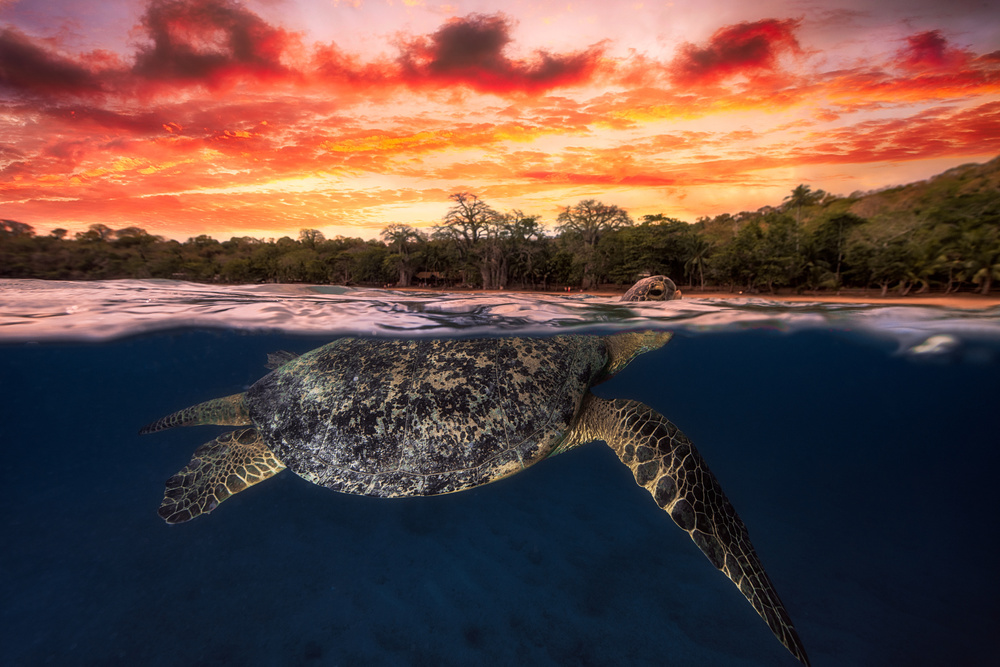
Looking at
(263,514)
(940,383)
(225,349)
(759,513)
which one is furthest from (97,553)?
(940,383)

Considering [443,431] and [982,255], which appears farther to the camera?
[982,255]

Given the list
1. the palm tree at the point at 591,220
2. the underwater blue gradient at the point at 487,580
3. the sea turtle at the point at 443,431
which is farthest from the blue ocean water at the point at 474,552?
the palm tree at the point at 591,220

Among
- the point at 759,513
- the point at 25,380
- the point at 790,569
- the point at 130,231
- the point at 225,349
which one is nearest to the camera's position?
the point at 790,569

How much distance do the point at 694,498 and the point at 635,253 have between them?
11.9 m

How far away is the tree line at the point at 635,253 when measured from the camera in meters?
A: 7.33

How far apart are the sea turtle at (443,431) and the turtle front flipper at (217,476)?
1 centimetres

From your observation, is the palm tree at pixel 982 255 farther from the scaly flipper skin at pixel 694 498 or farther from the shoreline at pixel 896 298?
the scaly flipper skin at pixel 694 498

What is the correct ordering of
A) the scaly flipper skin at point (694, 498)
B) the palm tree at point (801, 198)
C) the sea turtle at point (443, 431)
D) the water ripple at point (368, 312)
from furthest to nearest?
the palm tree at point (801, 198) < the water ripple at point (368, 312) < the sea turtle at point (443, 431) < the scaly flipper skin at point (694, 498)

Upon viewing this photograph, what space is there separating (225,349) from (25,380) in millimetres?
12654

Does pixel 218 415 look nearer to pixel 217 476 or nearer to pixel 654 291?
pixel 217 476

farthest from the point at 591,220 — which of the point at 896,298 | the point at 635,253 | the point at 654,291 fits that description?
the point at 896,298

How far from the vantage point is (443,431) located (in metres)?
3.65

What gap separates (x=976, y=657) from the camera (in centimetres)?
437

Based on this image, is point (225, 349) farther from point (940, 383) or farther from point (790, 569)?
point (940, 383)
